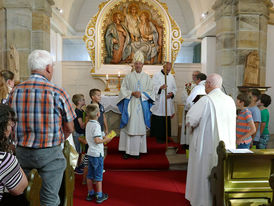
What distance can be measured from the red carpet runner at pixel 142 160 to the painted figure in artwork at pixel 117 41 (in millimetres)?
3126

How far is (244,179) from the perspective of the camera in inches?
112

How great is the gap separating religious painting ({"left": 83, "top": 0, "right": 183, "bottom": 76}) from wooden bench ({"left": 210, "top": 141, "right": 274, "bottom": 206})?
5.41 meters

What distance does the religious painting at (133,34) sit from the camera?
8.11m

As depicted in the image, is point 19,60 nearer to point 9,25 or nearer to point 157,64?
point 9,25

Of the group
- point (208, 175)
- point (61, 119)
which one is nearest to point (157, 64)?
point (208, 175)

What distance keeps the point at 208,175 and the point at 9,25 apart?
5.39m

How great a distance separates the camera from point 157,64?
8195 millimetres

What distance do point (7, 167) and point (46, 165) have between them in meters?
0.68

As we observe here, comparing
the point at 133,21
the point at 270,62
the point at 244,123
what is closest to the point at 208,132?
the point at 244,123

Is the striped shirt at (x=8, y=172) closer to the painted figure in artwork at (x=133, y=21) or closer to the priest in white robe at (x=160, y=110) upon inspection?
the priest in white robe at (x=160, y=110)

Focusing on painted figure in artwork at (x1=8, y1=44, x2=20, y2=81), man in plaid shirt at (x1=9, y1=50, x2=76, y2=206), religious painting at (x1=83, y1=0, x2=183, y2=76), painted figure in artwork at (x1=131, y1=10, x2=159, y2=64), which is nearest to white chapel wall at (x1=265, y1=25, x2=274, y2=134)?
religious painting at (x1=83, y1=0, x2=183, y2=76)

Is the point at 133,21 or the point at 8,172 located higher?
the point at 133,21

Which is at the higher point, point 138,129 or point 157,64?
point 157,64

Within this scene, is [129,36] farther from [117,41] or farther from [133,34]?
[117,41]
